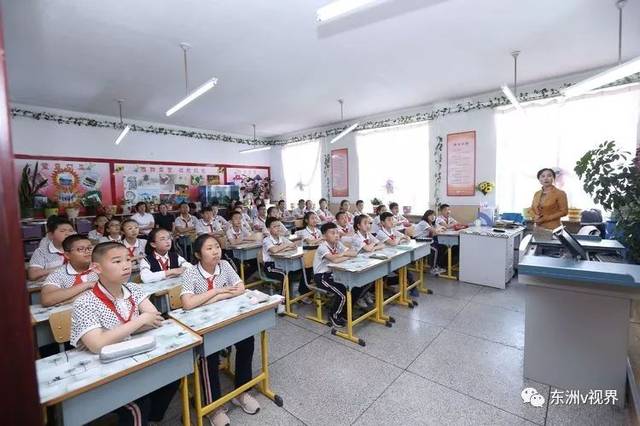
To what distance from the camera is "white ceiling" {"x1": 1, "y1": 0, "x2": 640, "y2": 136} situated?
2.91 m

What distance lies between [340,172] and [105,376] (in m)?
7.30

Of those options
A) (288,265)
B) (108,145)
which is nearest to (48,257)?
(288,265)

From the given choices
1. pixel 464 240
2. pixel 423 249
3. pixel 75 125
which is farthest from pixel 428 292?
pixel 75 125

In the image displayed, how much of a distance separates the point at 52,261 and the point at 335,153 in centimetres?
640

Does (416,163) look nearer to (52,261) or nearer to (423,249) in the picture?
(423,249)

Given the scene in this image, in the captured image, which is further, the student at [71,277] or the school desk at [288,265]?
the school desk at [288,265]

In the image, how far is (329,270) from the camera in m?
3.35

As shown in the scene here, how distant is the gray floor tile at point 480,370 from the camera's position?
2158mm

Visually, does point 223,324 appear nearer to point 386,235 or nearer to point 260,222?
point 386,235

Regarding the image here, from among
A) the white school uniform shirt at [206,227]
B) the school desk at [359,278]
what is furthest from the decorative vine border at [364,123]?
the school desk at [359,278]

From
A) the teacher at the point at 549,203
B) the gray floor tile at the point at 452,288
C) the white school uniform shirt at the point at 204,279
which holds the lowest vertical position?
the gray floor tile at the point at 452,288

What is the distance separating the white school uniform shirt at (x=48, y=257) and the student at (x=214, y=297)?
78.3 inches

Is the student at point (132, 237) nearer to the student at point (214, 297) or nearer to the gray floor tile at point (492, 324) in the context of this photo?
the student at point (214, 297)

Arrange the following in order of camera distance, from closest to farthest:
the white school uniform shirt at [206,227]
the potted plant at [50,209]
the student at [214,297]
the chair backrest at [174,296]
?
the student at [214,297]
the chair backrest at [174,296]
the potted plant at [50,209]
the white school uniform shirt at [206,227]
